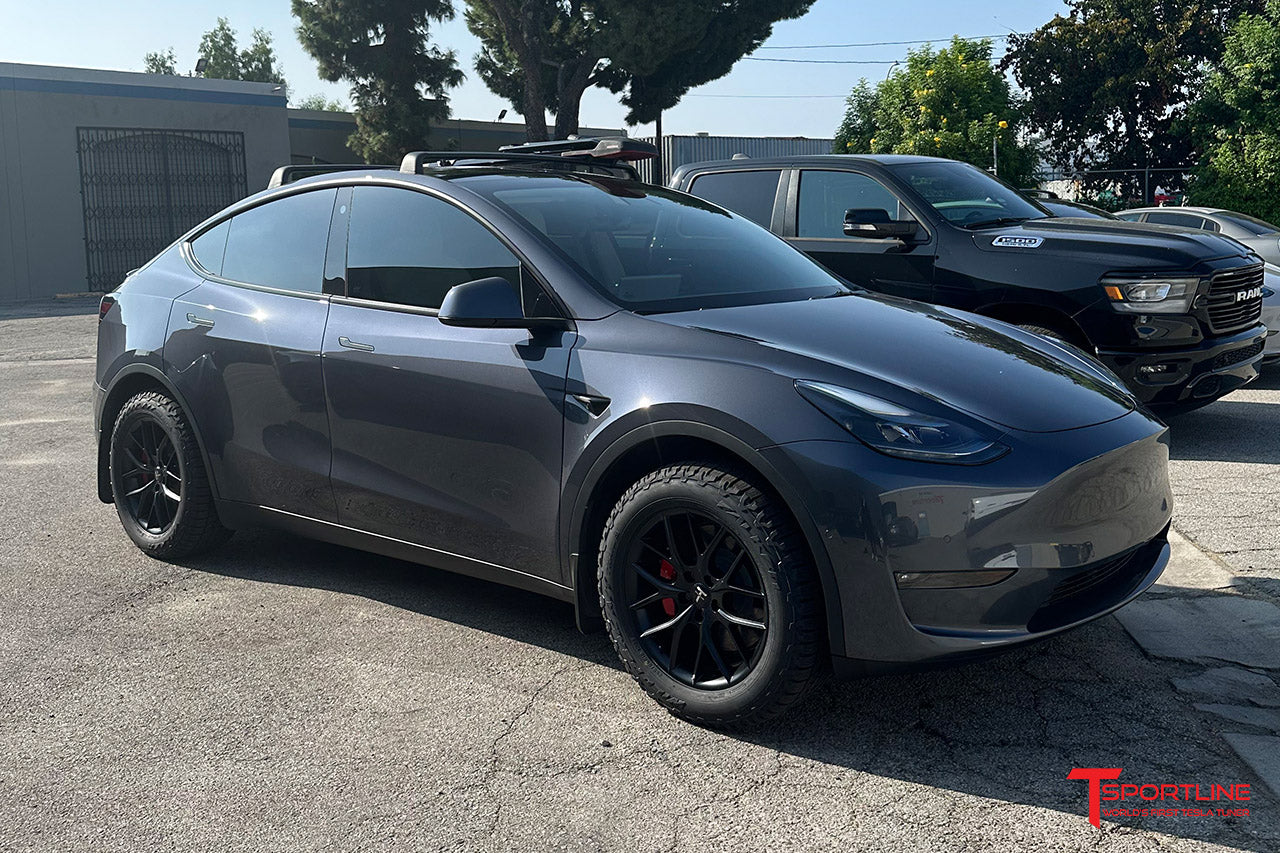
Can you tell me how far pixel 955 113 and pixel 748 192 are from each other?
13.0m

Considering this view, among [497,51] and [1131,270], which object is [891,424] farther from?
[497,51]

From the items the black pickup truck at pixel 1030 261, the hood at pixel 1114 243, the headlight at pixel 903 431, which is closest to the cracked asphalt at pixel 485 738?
the headlight at pixel 903 431

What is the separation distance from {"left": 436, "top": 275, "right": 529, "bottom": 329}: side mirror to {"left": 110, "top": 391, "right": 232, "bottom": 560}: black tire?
1.72m

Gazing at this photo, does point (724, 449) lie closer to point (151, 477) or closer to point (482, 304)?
point (482, 304)

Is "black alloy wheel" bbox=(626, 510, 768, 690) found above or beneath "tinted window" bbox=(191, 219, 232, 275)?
beneath

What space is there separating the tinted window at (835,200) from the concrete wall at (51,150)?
68.0 ft

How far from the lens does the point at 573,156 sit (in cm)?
494

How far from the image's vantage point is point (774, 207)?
8.17m

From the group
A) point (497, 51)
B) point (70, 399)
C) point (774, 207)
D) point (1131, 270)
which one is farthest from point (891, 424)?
point (497, 51)

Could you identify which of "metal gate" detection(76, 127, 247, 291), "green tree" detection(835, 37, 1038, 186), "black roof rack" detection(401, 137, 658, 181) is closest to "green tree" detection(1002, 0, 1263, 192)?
"green tree" detection(835, 37, 1038, 186)

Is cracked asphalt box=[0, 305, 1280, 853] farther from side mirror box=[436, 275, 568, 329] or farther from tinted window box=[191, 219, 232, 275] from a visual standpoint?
tinted window box=[191, 219, 232, 275]

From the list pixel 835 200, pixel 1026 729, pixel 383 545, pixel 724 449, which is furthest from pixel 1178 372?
pixel 383 545

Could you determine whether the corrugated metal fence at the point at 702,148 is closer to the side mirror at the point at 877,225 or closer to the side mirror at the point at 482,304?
the side mirror at the point at 877,225

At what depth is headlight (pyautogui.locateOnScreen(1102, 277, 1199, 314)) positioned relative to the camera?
21.9 feet
